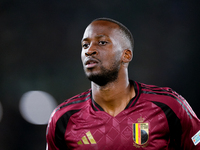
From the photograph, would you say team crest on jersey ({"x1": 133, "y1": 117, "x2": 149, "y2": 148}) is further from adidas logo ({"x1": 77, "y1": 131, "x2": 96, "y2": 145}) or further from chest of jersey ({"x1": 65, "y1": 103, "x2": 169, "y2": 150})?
adidas logo ({"x1": 77, "y1": 131, "x2": 96, "y2": 145})

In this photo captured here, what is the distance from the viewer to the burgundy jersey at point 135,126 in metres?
2.09

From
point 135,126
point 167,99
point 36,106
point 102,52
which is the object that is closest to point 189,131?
point 167,99

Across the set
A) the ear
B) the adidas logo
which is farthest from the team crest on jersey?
the ear

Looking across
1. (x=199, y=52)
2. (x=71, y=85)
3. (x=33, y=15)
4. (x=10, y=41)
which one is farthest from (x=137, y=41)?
(x=10, y=41)

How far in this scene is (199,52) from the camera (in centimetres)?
414

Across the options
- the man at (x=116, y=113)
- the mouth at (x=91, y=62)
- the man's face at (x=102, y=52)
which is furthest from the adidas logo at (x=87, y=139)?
the mouth at (x=91, y=62)

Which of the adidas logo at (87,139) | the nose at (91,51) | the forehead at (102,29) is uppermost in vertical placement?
the forehead at (102,29)

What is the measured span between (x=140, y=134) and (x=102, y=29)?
1013 mm

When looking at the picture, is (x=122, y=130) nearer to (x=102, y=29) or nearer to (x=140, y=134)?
(x=140, y=134)

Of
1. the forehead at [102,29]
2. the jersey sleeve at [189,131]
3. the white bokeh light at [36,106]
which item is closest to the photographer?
the jersey sleeve at [189,131]

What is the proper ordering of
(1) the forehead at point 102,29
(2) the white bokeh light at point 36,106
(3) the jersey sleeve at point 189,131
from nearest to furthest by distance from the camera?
(3) the jersey sleeve at point 189,131, (1) the forehead at point 102,29, (2) the white bokeh light at point 36,106

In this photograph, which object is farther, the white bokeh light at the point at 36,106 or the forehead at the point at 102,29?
the white bokeh light at the point at 36,106

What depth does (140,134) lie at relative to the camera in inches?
82.7

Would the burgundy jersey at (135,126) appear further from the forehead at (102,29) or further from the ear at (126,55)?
the forehead at (102,29)
